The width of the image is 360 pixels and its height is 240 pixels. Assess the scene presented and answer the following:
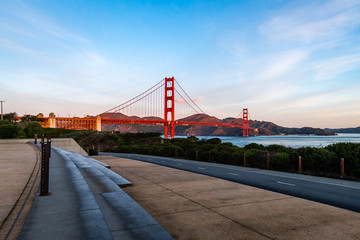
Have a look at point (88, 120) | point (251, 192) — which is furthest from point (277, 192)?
point (88, 120)

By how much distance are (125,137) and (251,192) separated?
58.0 meters

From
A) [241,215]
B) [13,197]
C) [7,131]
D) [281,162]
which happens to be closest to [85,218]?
[13,197]

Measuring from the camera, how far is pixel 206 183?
10.6 meters

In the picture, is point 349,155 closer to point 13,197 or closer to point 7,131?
point 13,197

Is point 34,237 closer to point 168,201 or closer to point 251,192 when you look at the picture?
point 168,201

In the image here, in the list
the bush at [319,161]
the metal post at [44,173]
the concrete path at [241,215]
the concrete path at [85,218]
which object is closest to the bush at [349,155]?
the bush at [319,161]

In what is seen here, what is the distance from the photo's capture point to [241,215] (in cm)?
618

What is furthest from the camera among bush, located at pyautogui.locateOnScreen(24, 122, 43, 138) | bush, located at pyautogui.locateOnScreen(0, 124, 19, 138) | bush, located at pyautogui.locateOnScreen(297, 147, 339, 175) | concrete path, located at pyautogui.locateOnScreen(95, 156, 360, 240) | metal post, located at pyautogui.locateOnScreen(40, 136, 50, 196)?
bush, located at pyautogui.locateOnScreen(24, 122, 43, 138)

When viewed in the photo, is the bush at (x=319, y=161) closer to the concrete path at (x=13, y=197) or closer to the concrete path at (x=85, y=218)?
the concrete path at (x=85, y=218)

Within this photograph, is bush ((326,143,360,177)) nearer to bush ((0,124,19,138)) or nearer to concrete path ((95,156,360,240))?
concrete path ((95,156,360,240))

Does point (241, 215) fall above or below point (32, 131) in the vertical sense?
below

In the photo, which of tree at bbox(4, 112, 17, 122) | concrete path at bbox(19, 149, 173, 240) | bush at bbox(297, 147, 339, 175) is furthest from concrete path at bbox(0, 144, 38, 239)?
tree at bbox(4, 112, 17, 122)

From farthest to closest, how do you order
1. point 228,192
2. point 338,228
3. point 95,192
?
point 228,192 → point 95,192 → point 338,228

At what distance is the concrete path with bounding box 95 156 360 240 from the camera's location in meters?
5.06
